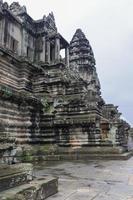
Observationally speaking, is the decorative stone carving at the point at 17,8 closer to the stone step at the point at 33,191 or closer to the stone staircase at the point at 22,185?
the stone staircase at the point at 22,185

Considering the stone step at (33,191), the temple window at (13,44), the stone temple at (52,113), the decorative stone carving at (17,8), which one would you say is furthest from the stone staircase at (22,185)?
the decorative stone carving at (17,8)

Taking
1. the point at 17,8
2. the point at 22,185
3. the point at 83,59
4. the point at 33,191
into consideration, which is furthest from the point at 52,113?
the point at 83,59

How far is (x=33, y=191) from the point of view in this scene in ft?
13.4

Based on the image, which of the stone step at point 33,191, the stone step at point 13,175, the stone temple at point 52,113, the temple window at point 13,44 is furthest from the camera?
the temple window at point 13,44

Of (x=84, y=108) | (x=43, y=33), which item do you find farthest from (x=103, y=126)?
(x=43, y=33)

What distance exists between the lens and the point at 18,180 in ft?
14.3

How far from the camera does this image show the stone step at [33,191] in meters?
3.73

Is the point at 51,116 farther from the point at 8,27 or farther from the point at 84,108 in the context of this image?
the point at 8,27

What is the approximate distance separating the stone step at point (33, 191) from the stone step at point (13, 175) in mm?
107

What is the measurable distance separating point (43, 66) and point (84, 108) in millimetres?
6788

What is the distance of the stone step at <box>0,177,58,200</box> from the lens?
147 inches

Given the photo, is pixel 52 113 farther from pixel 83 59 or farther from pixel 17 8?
pixel 83 59

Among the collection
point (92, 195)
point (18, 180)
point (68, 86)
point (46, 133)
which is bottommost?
point (92, 195)

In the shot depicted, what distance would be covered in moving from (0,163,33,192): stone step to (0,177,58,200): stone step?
0.11 meters
